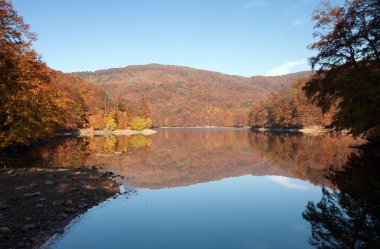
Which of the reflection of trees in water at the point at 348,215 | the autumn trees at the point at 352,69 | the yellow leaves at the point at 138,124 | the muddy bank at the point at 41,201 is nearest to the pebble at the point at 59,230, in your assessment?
the muddy bank at the point at 41,201

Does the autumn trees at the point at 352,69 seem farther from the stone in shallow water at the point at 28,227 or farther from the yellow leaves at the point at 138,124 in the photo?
the yellow leaves at the point at 138,124

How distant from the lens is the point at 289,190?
61.3 feet

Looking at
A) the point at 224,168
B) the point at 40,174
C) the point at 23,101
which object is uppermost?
the point at 23,101

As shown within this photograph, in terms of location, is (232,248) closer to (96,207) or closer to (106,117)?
(96,207)

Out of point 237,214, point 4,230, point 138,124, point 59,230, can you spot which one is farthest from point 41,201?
point 138,124

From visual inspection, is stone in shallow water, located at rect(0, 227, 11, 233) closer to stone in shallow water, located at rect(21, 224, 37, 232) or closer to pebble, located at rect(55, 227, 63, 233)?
stone in shallow water, located at rect(21, 224, 37, 232)

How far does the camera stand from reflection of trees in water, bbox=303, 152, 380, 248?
985cm

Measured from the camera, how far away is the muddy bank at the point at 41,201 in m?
9.51

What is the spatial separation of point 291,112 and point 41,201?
11181 centimetres

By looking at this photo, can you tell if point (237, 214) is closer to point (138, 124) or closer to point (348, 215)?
point (348, 215)

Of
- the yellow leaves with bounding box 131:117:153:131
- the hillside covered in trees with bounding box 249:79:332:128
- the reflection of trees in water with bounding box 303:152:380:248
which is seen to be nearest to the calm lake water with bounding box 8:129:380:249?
the reflection of trees in water with bounding box 303:152:380:248

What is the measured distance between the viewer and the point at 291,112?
115 metres

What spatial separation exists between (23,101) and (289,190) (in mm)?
21970

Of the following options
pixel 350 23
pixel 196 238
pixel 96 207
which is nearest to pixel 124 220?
pixel 96 207
